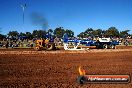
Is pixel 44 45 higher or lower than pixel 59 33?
lower

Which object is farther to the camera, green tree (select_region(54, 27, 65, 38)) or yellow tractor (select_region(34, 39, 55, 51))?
green tree (select_region(54, 27, 65, 38))

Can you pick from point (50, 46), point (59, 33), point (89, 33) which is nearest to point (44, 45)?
point (50, 46)

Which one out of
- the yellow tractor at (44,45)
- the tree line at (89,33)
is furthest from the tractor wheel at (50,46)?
the tree line at (89,33)

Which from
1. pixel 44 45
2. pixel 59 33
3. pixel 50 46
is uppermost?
pixel 59 33

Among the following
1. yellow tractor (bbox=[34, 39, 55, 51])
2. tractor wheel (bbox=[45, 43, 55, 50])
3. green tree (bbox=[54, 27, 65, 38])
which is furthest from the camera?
green tree (bbox=[54, 27, 65, 38])

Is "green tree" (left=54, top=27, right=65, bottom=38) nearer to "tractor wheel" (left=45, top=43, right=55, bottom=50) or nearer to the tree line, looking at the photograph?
the tree line

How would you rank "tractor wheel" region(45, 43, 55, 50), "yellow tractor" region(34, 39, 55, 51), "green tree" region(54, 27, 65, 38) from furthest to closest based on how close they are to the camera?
"green tree" region(54, 27, 65, 38) < "tractor wheel" region(45, 43, 55, 50) < "yellow tractor" region(34, 39, 55, 51)

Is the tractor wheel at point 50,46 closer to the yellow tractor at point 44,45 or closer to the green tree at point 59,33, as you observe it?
the yellow tractor at point 44,45

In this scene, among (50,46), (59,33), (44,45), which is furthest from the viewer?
(59,33)

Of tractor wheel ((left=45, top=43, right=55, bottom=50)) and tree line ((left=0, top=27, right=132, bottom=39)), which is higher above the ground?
tree line ((left=0, top=27, right=132, bottom=39))

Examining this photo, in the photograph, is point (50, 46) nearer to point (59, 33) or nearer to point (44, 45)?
point (44, 45)

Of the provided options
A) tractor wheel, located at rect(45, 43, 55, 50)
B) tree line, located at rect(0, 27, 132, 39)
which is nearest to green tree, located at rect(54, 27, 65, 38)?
tree line, located at rect(0, 27, 132, 39)

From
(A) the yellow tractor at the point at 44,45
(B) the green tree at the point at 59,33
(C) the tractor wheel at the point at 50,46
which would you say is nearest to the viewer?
(A) the yellow tractor at the point at 44,45

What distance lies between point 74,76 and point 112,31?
100 m
